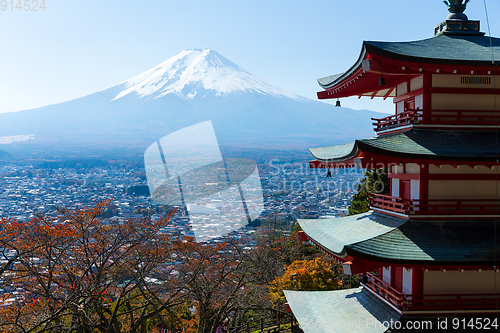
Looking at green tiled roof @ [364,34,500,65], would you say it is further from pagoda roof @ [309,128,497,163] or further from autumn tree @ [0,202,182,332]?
autumn tree @ [0,202,182,332]

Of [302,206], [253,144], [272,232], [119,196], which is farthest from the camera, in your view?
[253,144]

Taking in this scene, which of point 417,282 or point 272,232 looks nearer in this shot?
point 417,282

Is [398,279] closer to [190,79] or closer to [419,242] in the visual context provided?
[419,242]

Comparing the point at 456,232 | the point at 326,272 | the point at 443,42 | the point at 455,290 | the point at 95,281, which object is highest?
the point at 443,42

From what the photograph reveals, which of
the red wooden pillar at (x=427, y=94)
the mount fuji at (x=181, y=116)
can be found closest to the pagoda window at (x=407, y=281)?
the red wooden pillar at (x=427, y=94)

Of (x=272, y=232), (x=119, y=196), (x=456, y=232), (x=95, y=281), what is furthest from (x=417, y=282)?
(x=119, y=196)

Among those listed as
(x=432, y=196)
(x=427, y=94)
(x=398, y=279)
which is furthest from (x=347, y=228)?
(x=427, y=94)

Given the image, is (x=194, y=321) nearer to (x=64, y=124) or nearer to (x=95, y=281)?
(x=95, y=281)

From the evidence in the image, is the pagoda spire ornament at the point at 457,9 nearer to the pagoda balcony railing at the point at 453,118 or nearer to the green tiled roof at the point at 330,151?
the pagoda balcony railing at the point at 453,118
